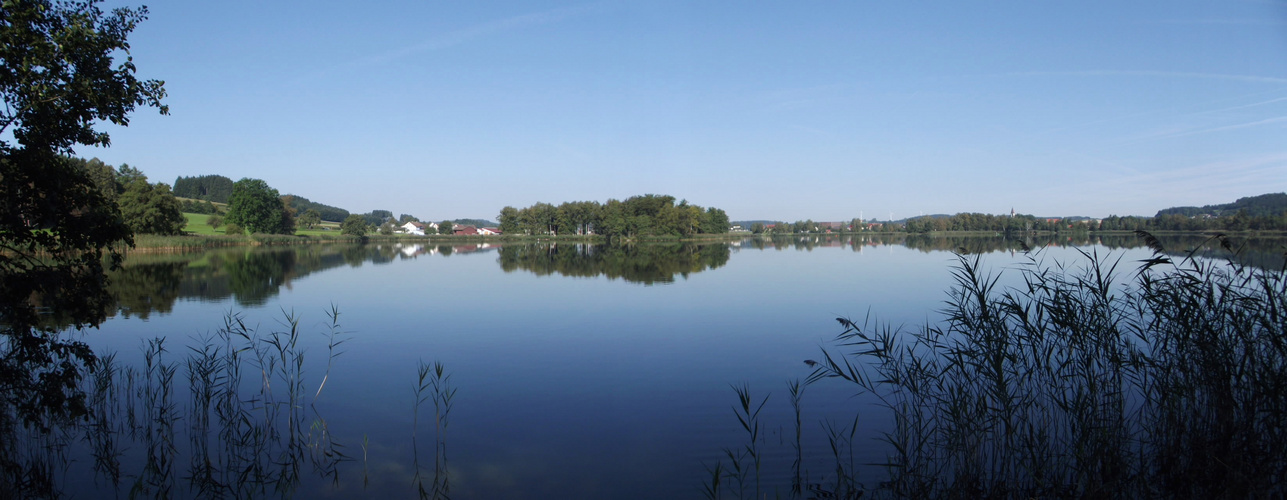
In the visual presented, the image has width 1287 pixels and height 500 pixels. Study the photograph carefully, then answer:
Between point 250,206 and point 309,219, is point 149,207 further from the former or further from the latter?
point 309,219

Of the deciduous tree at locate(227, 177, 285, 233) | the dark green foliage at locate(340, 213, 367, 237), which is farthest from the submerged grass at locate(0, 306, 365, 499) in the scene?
the dark green foliage at locate(340, 213, 367, 237)

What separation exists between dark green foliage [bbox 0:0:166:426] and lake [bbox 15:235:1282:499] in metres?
1.25

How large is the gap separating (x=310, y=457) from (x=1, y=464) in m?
2.33

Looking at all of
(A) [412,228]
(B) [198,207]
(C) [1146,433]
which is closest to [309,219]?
(B) [198,207]

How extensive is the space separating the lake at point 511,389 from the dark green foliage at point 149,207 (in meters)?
32.5

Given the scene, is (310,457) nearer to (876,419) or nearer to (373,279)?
(876,419)

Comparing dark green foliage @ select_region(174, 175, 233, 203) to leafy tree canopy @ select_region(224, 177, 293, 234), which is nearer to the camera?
leafy tree canopy @ select_region(224, 177, 293, 234)

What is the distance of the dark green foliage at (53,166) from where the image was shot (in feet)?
19.7

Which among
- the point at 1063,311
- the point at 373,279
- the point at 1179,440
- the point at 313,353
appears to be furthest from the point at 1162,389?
the point at 373,279

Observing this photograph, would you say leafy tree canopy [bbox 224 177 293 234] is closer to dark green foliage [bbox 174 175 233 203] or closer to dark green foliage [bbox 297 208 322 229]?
dark green foliage [bbox 297 208 322 229]

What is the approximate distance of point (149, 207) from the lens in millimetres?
47500

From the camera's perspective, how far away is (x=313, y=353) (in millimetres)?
11328

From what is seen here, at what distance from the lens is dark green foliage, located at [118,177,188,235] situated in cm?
4647

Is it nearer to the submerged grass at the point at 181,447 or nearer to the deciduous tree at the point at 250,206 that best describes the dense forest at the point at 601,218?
the deciduous tree at the point at 250,206
